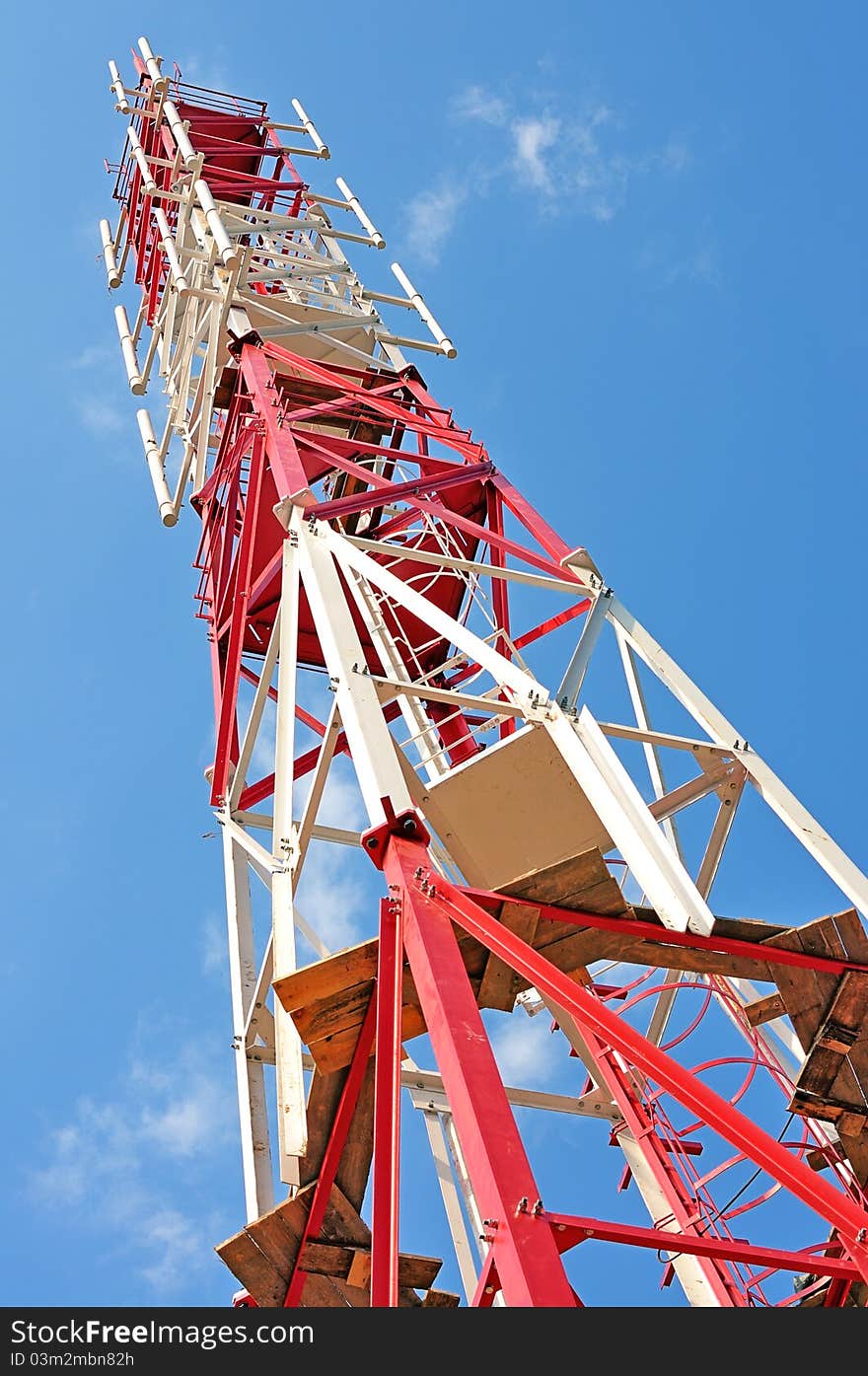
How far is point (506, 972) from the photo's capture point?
1022cm

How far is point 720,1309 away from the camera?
6848mm

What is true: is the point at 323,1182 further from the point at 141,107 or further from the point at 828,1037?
the point at 141,107

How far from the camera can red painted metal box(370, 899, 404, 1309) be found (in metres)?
8.09

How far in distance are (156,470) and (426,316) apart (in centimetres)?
499

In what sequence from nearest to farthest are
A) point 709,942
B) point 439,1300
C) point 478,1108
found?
point 478,1108
point 709,942
point 439,1300

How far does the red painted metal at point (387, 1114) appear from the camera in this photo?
809 centimetres

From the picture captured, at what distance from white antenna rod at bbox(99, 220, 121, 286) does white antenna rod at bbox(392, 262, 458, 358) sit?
7548 millimetres

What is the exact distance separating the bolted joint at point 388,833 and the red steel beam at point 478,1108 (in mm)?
285

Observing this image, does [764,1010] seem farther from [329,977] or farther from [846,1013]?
[329,977]

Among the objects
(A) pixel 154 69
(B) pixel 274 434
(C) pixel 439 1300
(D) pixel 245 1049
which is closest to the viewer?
(C) pixel 439 1300

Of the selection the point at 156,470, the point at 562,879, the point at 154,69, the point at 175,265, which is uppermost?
the point at 154,69

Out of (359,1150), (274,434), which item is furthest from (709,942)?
(274,434)

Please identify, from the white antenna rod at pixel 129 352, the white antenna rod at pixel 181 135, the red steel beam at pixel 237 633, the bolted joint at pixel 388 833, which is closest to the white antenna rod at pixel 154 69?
the white antenna rod at pixel 181 135

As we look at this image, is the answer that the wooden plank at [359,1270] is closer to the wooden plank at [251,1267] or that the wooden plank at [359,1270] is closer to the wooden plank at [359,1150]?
the wooden plank at [359,1150]
